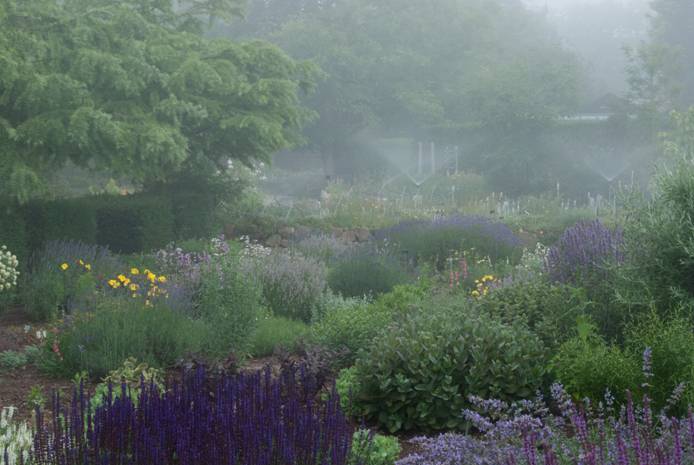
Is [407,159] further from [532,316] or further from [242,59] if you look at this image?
[532,316]

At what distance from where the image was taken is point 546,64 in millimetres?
Result: 31375

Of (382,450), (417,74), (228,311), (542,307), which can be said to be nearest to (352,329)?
(228,311)

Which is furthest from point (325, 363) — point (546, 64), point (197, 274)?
point (546, 64)

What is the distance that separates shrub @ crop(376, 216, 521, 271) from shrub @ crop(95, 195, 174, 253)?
372cm

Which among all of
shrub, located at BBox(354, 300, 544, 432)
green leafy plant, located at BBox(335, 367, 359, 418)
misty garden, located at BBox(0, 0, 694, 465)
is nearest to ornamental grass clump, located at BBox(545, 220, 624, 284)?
misty garden, located at BBox(0, 0, 694, 465)

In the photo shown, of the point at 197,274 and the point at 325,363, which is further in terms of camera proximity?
the point at 197,274

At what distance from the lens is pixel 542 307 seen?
6.81m

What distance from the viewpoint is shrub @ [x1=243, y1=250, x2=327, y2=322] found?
31.6ft

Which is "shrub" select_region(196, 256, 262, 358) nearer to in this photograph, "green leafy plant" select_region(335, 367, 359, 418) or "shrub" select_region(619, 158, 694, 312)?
"green leafy plant" select_region(335, 367, 359, 418)

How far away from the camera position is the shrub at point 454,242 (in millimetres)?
13109

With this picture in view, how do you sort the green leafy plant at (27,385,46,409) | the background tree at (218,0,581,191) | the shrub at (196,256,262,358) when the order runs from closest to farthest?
1. the green leafy plant at (27,385,46,409)
2. the shrub at (196,256,262,358)
3. the background tree at (218,0,581,191)

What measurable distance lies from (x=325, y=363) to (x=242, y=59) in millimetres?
11100

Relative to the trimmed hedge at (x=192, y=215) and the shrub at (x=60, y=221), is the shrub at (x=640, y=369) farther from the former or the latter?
the trimmed hedge at (x=192, y=215)

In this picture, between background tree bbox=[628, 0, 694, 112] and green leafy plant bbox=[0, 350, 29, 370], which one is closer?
green leafy plant bbox=[0, 350, 29, 370]
